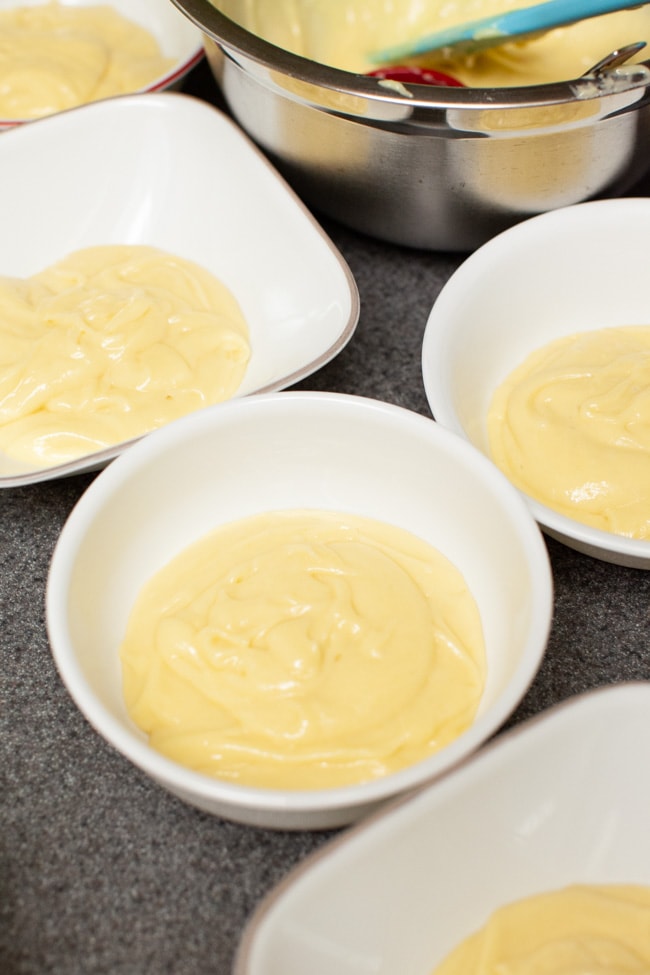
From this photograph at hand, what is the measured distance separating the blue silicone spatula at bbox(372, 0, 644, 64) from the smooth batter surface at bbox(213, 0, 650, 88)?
30 millimetres

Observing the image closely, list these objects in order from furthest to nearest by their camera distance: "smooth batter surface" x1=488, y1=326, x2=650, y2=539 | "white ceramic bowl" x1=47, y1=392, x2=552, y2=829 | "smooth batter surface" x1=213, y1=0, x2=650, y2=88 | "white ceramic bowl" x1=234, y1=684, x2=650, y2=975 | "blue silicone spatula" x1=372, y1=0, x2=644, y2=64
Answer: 1. "smooth batter surface" x1=213, y1=0, x2=650, y2=88
2. "blue silicone spatula" x1=372, y1=0, x2=644, y2=64
3. "smooth batter surface" x1=488, y1=326, x2=650, y2=539
4. "white ceramic bowl" x1=47, y1=392, x2=552, y2=829
5. "white ceramic bowl" x1=234, y1=684, x2=650, y2=975

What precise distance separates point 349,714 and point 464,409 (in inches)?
15.1

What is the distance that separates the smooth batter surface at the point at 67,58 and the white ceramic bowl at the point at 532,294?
70 cm

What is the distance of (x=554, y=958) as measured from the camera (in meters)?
0.72

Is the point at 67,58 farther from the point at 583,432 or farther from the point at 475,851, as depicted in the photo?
the point at 475,851

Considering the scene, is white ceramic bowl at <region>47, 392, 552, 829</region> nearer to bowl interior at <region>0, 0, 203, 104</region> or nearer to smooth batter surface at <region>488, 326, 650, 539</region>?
smooth batter surface at <region>488, 326, 650, 539</region>

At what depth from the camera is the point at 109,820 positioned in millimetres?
896

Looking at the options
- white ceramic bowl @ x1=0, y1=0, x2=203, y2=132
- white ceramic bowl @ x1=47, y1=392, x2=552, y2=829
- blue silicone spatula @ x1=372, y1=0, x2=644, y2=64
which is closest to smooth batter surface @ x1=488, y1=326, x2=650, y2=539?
white ceramic bowl @ x1=47, y1=392, x2=552, y2=829

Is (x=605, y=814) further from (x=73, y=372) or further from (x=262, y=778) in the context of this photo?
(x=73, y=372)

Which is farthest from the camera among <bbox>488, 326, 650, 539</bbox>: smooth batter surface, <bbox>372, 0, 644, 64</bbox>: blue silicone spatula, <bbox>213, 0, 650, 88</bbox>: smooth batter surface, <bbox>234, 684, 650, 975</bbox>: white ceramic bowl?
<bbox>213, 0, 650, 88</bbox>: smooth batter surface

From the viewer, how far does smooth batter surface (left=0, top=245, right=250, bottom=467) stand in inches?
43.8

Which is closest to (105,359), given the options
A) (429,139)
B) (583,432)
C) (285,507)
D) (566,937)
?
(285,507)

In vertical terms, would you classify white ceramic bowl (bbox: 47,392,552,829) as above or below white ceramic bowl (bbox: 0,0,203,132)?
below

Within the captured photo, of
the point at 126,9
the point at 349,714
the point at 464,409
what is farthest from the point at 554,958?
the point at 126,9
